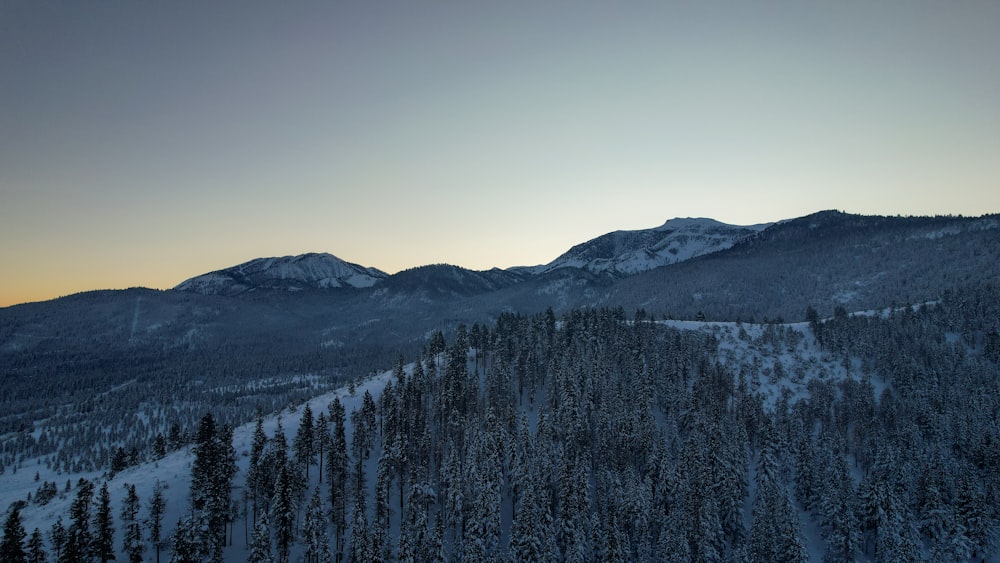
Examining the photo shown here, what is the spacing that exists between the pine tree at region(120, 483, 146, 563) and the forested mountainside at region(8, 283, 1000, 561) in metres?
4.73

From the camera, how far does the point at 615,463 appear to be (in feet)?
293

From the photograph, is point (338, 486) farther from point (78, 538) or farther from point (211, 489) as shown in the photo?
point (78, 538)

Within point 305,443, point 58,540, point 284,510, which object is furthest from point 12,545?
point 305,443

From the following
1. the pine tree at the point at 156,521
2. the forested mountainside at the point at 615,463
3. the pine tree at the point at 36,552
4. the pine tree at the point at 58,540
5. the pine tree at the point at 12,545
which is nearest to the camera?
the pine tree at the point at 12,545

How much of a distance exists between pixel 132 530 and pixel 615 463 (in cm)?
7178

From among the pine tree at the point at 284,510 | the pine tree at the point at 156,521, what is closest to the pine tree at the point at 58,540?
the pine tree at the point at 156,521

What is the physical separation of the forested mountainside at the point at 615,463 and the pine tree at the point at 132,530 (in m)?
4.73

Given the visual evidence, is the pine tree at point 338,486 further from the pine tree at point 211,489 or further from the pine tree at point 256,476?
the pine tree at point 211,489

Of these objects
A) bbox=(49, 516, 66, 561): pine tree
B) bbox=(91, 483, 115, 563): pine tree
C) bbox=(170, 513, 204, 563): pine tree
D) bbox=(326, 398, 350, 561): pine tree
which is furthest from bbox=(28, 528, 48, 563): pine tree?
bbox=(326, 398, 350, 561): pine tree

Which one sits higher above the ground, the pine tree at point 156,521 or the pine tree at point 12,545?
the pine tree at point 12,545

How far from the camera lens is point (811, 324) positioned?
176m

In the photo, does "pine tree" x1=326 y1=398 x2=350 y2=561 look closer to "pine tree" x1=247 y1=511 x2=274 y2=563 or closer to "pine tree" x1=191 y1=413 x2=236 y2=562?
"pine tree" x1=247 y1=511 x2=274 y2=563

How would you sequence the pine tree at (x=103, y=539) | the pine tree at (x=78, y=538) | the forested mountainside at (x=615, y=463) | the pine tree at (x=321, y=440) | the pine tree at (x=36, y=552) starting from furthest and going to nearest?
the pine tree at (x=321, y=440), the forested mountainside at (x=615, y=463), the pine tree at (x=103, y=539), the pine tree at (x=78, y=538), the pine tree at (x=36, y=552)

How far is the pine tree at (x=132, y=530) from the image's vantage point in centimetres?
6181
